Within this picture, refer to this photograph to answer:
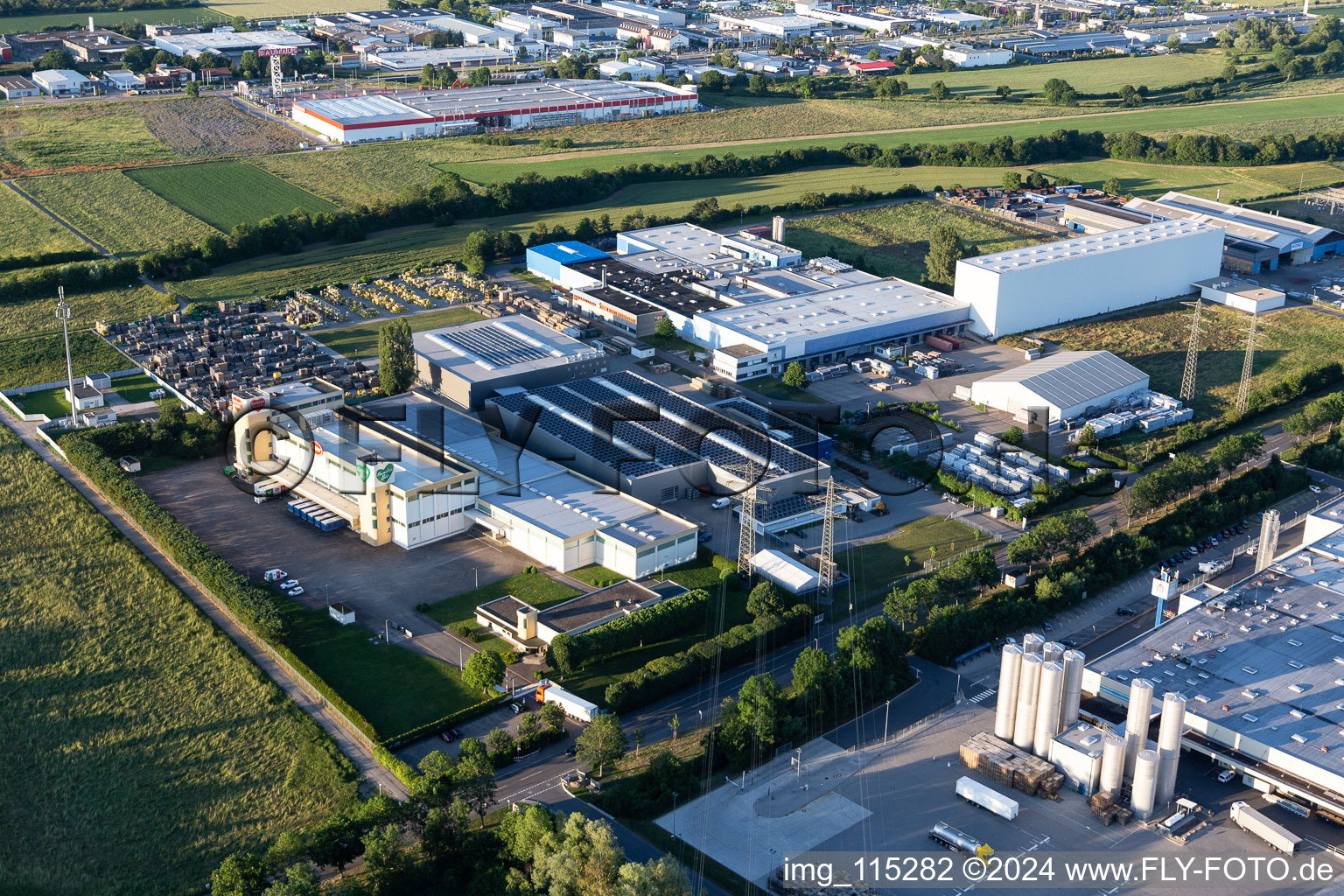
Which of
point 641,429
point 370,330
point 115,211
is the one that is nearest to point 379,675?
point 641,429

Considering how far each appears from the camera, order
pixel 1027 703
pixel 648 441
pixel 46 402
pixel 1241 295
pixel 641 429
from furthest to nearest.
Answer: pixel 1241 295, pixel 46 402, pixel 641 429, pixel 648 441, pixel 1027 703

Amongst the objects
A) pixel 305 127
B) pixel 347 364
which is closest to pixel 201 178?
pixel 305 127

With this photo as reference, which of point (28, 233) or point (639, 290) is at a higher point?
point (28, 233)

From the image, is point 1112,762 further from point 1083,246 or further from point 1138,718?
point 1083,246

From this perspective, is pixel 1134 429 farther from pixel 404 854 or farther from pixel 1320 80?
pixel 1320 80

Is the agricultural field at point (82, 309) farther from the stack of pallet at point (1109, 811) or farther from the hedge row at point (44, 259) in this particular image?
the stack of pallet at point (1109, 811)

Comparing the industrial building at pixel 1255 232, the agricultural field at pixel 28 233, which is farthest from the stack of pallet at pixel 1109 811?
the agricultural field at pixel 28 233
